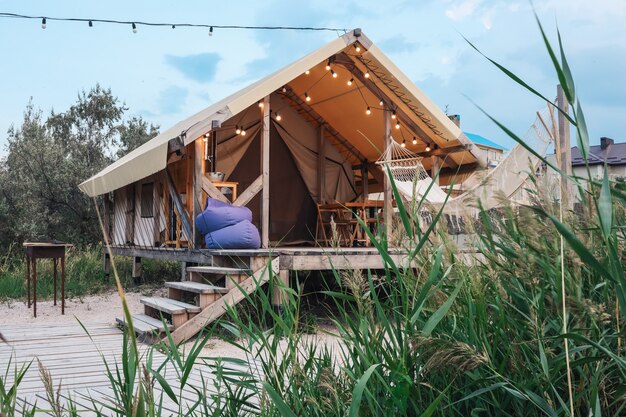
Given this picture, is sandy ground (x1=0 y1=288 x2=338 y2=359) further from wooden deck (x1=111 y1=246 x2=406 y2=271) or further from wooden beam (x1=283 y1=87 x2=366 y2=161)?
wooden beam (x1=283 y1=87 x2=366 y2=161)

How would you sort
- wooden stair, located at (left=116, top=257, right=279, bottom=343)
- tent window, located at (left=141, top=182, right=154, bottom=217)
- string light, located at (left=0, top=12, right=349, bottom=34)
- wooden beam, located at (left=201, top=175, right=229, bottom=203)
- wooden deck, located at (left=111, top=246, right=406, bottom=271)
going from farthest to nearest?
tent window, located at (left=141, top=182, right=154, bottom=217) < string light, located at (left=0, top=12, right=349, bottom=34) < wooden beam, located at (left=201, top=175, right=229, bottom=203) < wooden deck, located at (left=111, top=246, right=406, bottom=271) < wooden stair, located at (left=116, top=257, right=279, bottom=343)

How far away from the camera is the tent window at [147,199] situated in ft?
31.3

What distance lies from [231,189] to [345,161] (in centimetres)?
301

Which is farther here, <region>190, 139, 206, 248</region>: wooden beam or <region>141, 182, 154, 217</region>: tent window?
<region>141, 182, 154, 217</region>: tent window

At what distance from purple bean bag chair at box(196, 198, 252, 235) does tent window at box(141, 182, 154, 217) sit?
126 inches

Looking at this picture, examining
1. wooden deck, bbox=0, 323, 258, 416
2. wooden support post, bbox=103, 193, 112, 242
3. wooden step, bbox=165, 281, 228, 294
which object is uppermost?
wooden support post, bbox=103, 193, 112, 242

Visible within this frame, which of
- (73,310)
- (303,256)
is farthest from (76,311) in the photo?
(303,256)

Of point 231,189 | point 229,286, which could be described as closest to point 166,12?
point 231,189

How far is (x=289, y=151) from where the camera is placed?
9648 mm

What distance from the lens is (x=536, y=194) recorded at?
1.39 m

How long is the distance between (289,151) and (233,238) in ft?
11.6

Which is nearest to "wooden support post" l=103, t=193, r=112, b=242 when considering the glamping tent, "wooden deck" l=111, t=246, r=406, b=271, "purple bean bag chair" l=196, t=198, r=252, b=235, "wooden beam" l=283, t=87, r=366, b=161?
the glamping tent

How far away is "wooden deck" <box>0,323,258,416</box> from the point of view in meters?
3.07

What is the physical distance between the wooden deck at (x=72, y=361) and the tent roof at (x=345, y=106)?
1599mm
